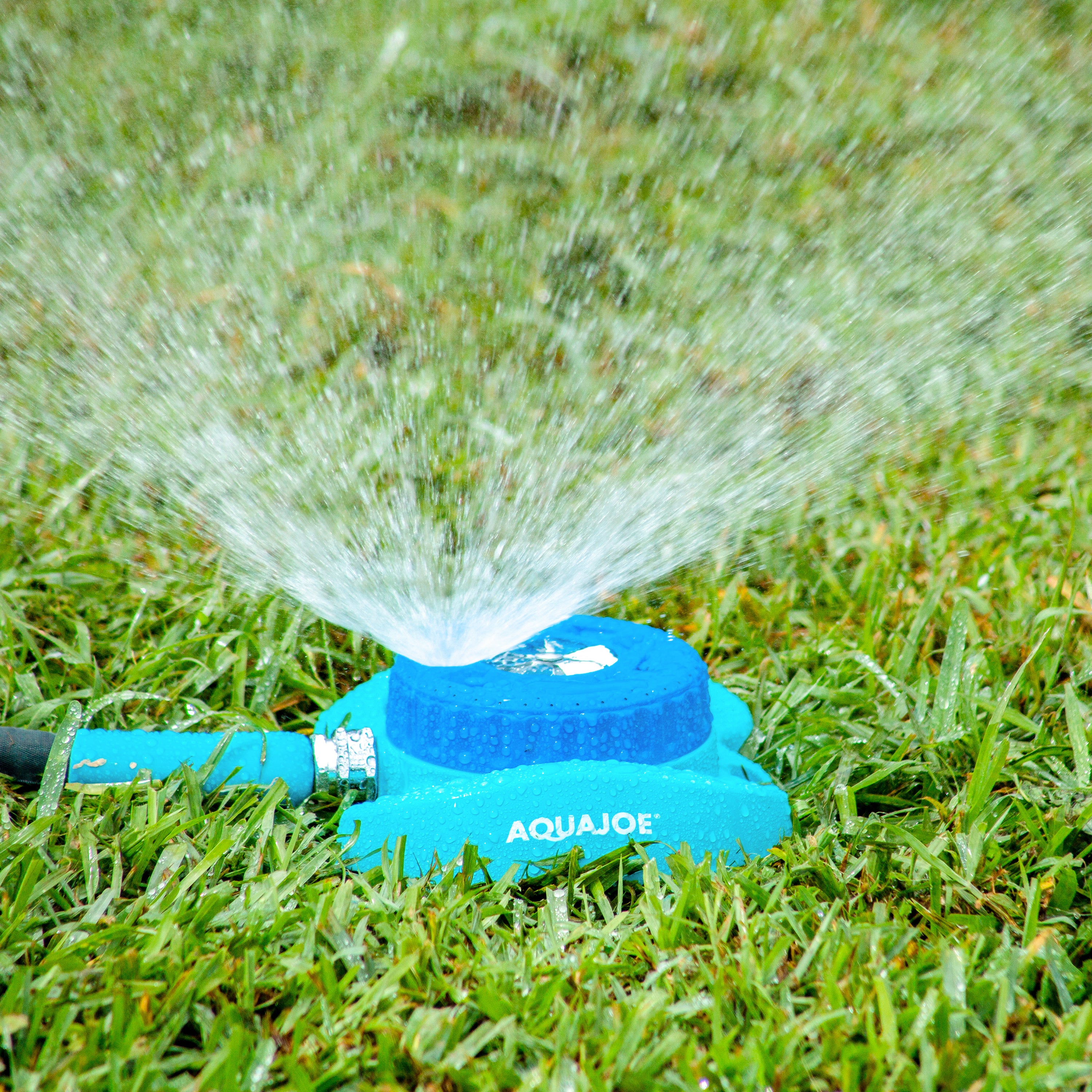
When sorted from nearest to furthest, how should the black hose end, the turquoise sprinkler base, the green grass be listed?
the green grass < the turquoise sprinkler base < the black hose end

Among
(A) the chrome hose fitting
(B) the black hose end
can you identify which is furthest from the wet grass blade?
(A) the chrome hose fitting

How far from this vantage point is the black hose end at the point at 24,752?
1.63 m

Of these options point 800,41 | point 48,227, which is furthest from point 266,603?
point 800,41

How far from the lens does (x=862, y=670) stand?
2098 millimetres

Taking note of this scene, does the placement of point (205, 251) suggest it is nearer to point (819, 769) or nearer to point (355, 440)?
point (355, 440)

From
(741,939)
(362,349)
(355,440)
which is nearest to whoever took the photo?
(741,939)

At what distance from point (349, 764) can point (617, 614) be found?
0.86 metres

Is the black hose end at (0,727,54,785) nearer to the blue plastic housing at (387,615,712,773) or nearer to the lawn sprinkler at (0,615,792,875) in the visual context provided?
the lawn sprinkler at (0,615,792,875)

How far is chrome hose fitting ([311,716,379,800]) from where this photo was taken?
165 centimetres

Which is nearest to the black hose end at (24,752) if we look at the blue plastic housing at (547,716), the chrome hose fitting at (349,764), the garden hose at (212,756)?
the garden hose at (212,756)

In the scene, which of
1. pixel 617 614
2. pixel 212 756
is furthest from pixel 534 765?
pixel 617 614

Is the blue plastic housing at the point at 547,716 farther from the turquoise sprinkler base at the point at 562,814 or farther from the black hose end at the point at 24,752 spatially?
the black hose end at the point at 24,752

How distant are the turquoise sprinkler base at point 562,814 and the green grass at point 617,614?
0.13 feet

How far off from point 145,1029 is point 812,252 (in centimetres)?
308
